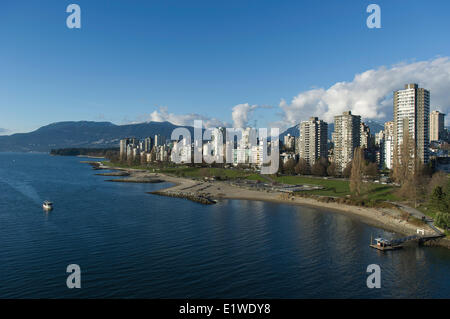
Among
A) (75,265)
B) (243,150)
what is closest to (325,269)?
(75,265)

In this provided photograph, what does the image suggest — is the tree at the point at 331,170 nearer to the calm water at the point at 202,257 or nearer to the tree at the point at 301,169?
the tree at the point at 301,169

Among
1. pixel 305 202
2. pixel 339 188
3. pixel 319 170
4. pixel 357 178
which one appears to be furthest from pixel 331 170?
pixel 305 202

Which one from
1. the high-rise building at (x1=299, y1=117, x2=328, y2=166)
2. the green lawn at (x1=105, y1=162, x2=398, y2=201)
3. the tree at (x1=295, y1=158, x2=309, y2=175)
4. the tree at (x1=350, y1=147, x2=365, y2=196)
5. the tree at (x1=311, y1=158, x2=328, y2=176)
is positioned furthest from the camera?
the high-rise building at (x1=299, y1=117, x2=328, y2=166)

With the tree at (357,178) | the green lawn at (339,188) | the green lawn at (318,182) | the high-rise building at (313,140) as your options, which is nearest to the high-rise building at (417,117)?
the green lawn at (339,188)

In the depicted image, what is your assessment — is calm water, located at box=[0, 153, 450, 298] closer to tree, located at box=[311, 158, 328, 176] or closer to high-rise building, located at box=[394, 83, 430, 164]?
tree, located at box=[311, 158, 328, 176]

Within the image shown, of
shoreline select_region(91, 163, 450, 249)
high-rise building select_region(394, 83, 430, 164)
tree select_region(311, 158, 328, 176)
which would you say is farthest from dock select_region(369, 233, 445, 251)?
tree select_region(311, 158, 328, 176)
